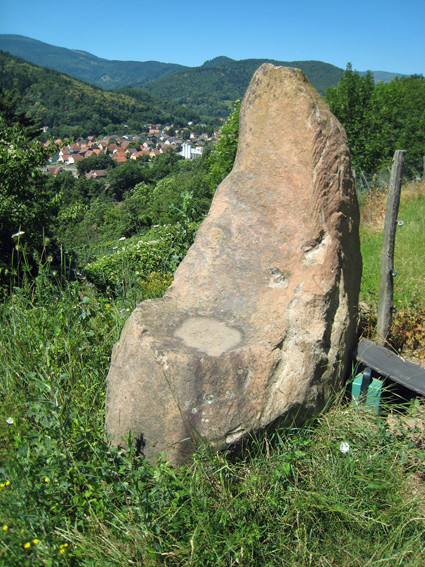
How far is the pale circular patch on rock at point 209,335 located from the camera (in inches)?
101

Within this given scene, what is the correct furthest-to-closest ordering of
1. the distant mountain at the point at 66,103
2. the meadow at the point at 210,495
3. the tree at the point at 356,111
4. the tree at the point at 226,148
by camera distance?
1. the distant mountain at the point at 66,103
2. the tree at the point at 356,111
3. the tree at the point at 226,148
4. the meadow at the point at 210,495

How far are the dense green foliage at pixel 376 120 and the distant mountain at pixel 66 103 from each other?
6220 cm

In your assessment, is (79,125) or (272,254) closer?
(272,254)

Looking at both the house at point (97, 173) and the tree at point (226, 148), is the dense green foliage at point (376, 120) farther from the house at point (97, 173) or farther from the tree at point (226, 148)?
the house at point (97, 173)

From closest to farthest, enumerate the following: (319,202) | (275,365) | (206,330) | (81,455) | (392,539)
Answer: (392,539) < (81,455) < (275,365) < (206,330) < (319,202)

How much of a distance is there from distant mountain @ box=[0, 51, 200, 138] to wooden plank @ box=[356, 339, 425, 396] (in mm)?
85545

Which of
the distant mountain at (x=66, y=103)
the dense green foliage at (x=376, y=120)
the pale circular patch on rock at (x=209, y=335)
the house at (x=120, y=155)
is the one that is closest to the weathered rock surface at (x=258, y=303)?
the pale circular patch on rock at (x=209, y=335)

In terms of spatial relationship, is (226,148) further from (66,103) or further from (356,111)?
(66,103)

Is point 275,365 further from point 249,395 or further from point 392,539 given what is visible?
point 392,539

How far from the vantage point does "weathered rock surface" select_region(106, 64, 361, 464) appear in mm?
2371

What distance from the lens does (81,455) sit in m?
2.27

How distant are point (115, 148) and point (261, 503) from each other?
341 ft

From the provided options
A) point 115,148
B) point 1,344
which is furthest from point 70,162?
point 1,344

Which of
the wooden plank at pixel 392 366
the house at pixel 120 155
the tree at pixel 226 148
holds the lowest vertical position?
the house at pixel 120 155
